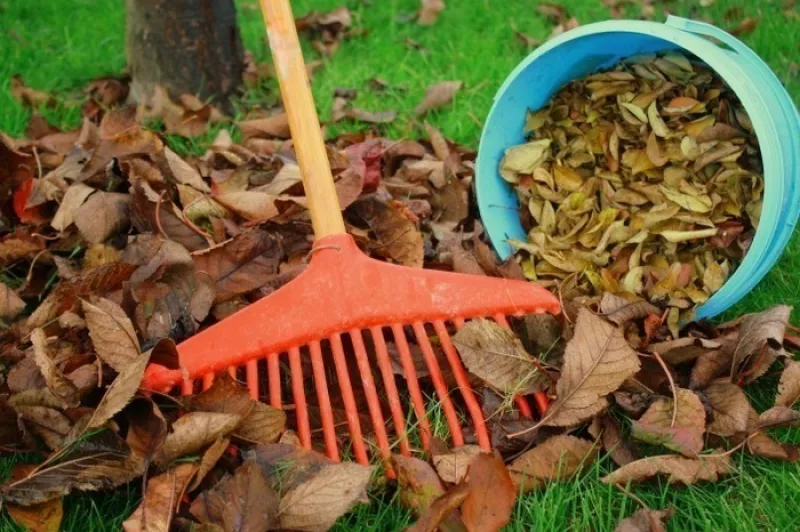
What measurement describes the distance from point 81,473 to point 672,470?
894 mm

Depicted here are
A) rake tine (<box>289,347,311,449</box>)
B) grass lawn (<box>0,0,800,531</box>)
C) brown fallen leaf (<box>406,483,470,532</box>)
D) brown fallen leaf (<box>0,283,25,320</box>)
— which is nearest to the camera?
brown fallen leaf (<box>406,483,470,532</box>)

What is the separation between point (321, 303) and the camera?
1599 millimetres

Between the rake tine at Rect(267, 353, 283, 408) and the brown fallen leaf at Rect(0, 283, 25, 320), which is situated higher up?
the brown fallen leaf at Rect(0, 283, 25, 320)

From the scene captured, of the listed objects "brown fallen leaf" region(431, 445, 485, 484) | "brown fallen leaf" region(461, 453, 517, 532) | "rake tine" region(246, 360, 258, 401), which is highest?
"rake tine" region(246, 360, 258, 401)

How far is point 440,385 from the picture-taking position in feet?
5.08

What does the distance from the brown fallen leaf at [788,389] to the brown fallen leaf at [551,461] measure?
0.35 meters

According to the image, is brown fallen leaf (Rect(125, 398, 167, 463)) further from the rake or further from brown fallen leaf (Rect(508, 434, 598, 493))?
brown fallen leaf (Rect(508, 434, 598, 493))

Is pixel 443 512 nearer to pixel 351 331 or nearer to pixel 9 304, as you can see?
pixel 351 331

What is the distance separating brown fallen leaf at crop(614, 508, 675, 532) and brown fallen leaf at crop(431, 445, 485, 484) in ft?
0.77

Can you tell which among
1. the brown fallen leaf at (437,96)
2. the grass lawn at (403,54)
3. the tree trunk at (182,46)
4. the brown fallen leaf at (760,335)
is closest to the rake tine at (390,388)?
the grass lawn at (403,54)

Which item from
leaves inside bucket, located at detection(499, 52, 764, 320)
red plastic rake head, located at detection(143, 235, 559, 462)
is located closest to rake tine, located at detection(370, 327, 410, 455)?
red plastic rake head, located at detection(143, 235, 559, 462)

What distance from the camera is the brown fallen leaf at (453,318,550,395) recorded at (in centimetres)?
153

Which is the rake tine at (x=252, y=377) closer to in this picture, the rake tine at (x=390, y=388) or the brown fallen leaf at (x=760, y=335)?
the rake tine at (x=390, y=388)

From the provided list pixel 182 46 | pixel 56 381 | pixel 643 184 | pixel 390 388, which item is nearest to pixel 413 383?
pixel 390 388
